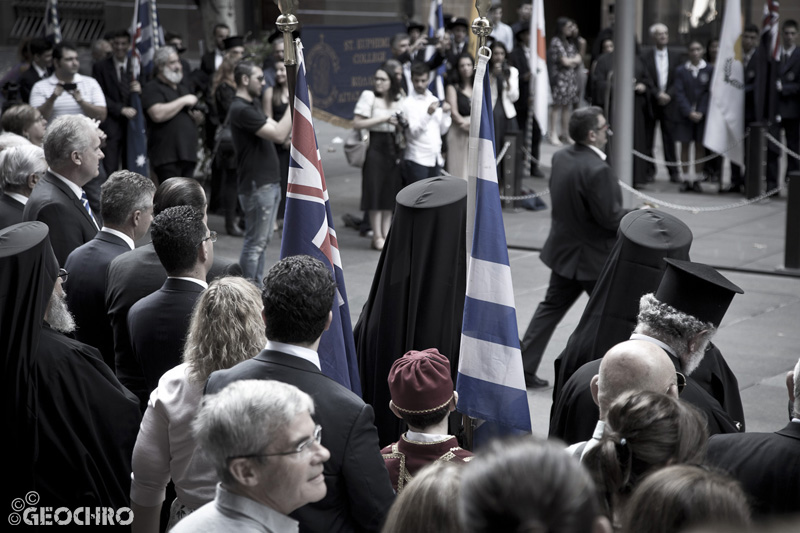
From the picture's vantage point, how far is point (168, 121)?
11.6 m

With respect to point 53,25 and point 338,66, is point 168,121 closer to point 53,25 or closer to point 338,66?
point 338,66

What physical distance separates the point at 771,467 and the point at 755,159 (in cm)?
1242

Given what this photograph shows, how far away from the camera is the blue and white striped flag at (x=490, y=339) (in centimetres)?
452

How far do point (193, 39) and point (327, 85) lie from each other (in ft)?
42.4

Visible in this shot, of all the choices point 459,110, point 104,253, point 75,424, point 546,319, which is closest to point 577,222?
point 546,319

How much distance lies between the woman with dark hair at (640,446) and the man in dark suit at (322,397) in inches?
26.0

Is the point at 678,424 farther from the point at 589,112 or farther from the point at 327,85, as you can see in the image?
the point at 327,85

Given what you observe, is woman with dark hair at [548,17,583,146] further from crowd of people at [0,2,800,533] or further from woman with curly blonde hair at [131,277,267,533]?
woman with curly blonde hair at [131,277,267,533]

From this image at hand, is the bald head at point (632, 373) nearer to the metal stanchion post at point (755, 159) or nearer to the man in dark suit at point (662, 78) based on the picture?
the metal stanchion post at point (755, 159)

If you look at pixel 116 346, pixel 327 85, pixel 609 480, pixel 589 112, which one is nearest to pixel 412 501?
pixel 609 480

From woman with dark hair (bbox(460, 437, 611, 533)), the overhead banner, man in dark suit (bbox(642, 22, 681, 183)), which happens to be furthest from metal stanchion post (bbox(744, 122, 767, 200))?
woman with dark hair (bbox(460, 437, 611, 533))

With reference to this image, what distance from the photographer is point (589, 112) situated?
24.2 feet

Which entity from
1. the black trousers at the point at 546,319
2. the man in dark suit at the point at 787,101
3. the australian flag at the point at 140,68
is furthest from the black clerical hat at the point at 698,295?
the man in dark suit at the point at 787,101

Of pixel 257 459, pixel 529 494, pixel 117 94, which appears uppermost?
pixel 529 494
